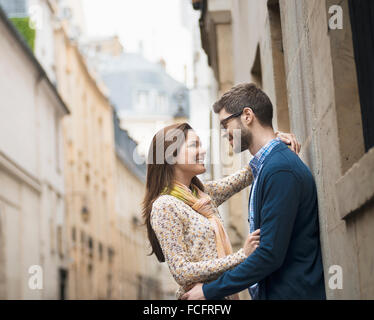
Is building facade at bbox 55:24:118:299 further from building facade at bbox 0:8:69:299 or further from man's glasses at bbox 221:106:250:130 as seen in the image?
man's glasses at bbox 221:106:250:130

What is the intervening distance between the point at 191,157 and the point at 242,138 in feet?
1.13

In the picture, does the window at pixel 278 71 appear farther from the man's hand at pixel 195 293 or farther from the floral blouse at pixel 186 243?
the man's hand at pixel 195 293

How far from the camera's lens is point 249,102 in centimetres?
391

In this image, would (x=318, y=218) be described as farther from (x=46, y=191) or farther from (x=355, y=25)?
(x=46, y=191)

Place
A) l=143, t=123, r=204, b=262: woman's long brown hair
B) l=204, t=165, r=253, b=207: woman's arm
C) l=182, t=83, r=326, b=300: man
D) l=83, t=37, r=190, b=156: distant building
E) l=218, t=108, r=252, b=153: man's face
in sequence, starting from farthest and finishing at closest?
1. l=83, t=37, r=190, b=156: distant building
2. l=204, t=165, r=253, b=207: woman's arm
3. l=143, t=123, r=204, b=262: woman's long brown hair
4. l=218, t=108, r=252, b=153: man's face
5. l=182, t=83, r=326, b=300: man

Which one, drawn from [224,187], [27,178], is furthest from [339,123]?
[27,178]

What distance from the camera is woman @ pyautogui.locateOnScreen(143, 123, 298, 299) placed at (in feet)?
12.4

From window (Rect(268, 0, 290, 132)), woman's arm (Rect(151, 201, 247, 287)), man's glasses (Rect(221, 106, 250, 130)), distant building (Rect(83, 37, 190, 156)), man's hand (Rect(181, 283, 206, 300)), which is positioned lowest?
man's hand (Rect(181, 283, 206, 300))

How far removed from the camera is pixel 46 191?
94.1 feet

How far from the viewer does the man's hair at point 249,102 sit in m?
3.90

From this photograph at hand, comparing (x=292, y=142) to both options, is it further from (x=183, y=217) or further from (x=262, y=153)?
(x=183, y=217)

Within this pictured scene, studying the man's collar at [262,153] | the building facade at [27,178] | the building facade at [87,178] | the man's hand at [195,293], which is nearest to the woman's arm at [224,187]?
the man's collar at [262,153]

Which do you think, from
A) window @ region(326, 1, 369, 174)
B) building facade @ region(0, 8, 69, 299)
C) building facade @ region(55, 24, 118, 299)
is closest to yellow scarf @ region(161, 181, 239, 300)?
window @ region(326, 1, 369, 174)
